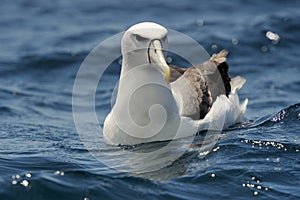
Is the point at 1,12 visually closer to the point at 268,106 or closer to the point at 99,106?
the point at 99,106

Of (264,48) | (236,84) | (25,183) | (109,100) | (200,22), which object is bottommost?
(25,183)

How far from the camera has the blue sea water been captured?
6.39 m

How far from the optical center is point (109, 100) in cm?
1188

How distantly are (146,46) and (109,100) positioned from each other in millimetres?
5058

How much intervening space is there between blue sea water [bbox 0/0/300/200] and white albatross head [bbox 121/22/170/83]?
0.90m

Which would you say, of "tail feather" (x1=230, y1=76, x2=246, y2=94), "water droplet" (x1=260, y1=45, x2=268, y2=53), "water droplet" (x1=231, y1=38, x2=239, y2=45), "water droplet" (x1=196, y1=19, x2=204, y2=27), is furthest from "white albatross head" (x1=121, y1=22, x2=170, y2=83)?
"water droplet" (x1=196, y1=19, x2=204, y2=27)

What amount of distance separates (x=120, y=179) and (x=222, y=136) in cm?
175

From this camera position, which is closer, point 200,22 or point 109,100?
point 109,100

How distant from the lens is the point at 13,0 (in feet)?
62.3

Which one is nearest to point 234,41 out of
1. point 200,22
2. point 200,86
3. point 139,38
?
point 200,22

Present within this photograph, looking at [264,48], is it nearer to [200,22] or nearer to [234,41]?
[234,41]

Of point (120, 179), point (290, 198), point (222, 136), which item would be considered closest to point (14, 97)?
point (222, 136)

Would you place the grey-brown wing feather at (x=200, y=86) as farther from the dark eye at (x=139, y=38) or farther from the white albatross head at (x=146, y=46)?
the dark eye at (x=139, y=38)

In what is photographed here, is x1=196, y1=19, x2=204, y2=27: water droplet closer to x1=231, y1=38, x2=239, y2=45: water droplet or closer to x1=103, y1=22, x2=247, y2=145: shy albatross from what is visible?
x1=231, y1=38, x2=239, y2=45: water droplet
